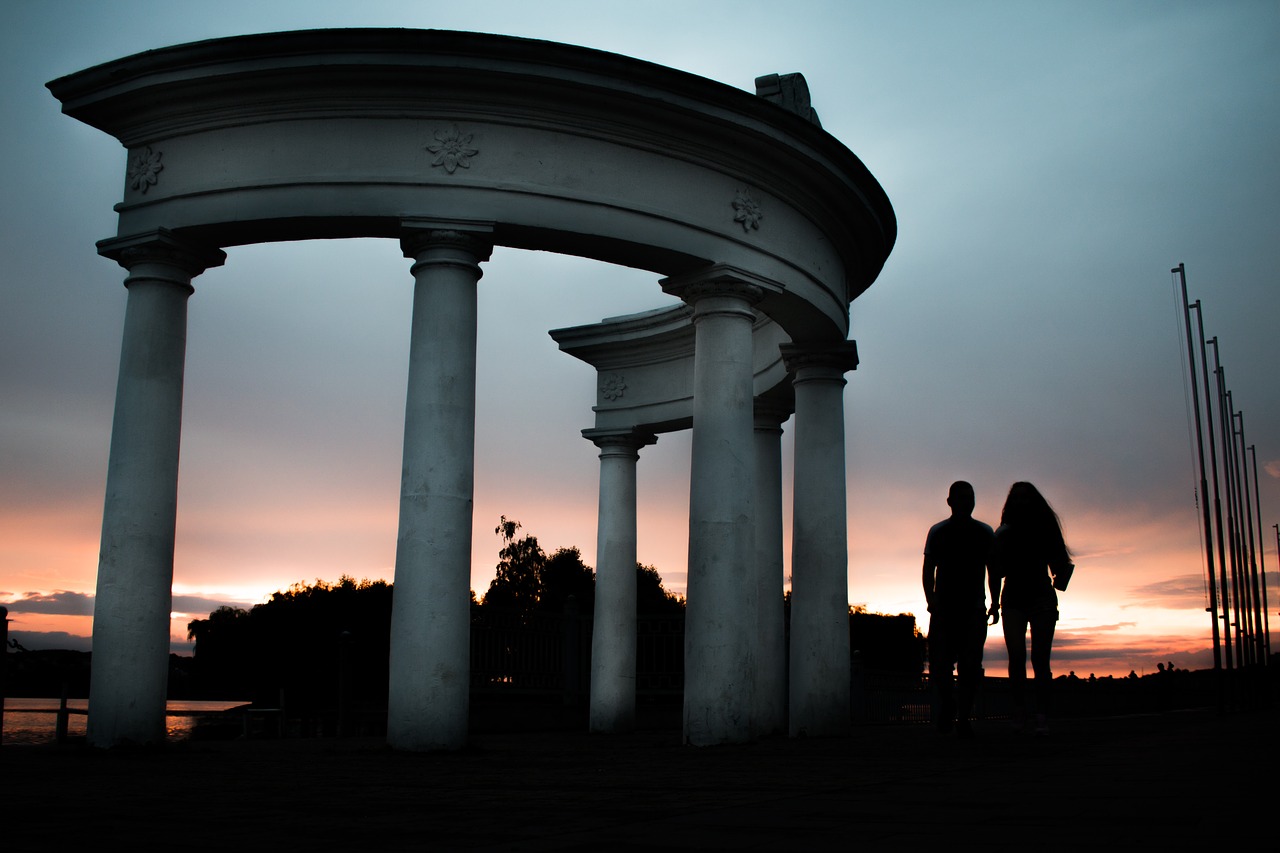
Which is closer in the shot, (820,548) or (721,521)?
(721,521)

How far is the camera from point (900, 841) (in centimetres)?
607

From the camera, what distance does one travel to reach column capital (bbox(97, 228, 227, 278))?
66.9ft

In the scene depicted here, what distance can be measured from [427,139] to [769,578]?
1461 centimetres

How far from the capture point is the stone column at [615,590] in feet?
107

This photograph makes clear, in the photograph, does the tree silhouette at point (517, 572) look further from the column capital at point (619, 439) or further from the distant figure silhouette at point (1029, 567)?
the distant figure silhouette at point (1029, 567)

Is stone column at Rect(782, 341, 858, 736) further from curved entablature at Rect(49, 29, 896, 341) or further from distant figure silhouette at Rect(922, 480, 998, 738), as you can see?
distant figure silhouette at Rect(922, 480, 998, 738)

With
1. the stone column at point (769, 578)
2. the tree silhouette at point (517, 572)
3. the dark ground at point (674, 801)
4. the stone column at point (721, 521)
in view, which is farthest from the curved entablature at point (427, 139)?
the tree silhouette at point (517, 572)

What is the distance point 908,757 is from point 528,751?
6.72 m

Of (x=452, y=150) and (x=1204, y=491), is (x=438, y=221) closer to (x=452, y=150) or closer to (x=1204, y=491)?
(x=452, y=150)

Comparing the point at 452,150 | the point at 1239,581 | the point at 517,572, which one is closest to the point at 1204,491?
the point at 1239,581

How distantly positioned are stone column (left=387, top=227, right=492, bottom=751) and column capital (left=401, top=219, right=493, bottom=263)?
22mm

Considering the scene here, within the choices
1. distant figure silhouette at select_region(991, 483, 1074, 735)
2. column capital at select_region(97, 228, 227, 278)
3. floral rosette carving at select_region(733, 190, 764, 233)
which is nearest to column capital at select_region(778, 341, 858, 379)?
floral rosette carving at select_region(733, 190, 764, 233)

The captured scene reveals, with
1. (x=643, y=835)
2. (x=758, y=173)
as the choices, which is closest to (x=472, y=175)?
(x=758, y=173)

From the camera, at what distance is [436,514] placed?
18.7 metres
